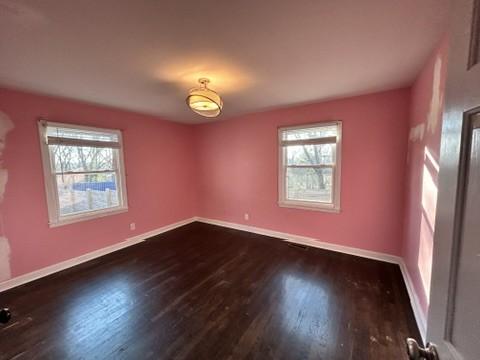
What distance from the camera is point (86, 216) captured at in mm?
3146

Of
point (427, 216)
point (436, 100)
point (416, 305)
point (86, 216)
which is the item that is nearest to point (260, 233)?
point (416, 305)

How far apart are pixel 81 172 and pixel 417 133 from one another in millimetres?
4462

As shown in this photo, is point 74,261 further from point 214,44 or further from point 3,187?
point 214,44

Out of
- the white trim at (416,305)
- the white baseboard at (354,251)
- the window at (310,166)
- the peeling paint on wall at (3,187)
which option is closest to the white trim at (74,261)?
the peeling paint on wall at (3,187)

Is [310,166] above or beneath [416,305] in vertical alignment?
above

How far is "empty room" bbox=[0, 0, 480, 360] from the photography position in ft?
4.06

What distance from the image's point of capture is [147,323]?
1.88 meters

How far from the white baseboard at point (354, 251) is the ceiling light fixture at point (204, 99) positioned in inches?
102

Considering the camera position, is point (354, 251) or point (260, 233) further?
point (260, 233)

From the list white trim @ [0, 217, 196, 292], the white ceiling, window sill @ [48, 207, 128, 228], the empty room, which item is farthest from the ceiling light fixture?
white trim @ [0, 217, 196, 292]

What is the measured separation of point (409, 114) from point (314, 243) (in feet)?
7.50

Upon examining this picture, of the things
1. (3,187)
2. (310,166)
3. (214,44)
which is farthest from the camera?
(310,166)

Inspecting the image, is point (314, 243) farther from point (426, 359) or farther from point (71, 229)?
point (71, 229)

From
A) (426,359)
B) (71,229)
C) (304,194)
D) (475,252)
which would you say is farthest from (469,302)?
(71,229)
